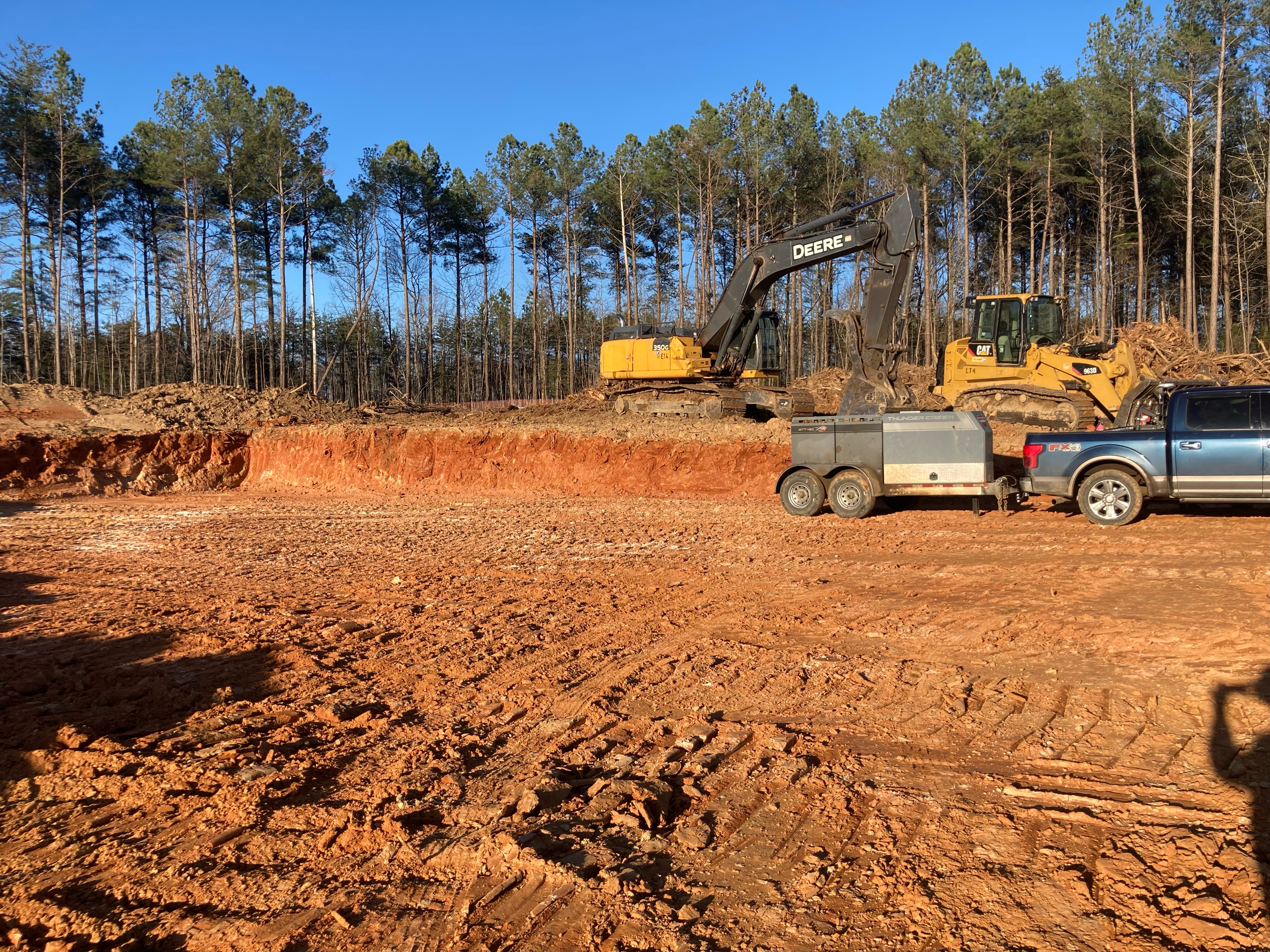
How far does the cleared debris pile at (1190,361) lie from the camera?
2072cm

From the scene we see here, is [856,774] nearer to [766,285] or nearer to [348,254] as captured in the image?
[766,285]

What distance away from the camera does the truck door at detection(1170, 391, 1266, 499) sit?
34.5ft

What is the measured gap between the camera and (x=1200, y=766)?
4168mm

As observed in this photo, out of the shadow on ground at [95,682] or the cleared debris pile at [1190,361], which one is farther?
the cleared debris pile at [1190,361]

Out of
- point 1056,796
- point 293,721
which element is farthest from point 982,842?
point 293,721

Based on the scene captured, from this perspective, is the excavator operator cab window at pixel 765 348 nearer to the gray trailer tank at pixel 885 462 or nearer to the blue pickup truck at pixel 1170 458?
the gray trailer tank at pixel 885 462

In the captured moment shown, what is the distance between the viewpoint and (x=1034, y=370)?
17094 millimetres

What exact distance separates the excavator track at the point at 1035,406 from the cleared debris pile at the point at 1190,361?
3990mm

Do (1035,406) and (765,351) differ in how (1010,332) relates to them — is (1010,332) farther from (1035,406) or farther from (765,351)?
(765,351)

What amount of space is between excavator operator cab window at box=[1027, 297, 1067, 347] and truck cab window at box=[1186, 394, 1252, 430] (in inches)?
262

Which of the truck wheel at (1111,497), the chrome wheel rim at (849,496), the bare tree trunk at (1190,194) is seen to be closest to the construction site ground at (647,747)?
the truck wheel at (1111,497)

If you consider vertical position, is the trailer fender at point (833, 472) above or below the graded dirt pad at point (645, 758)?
above

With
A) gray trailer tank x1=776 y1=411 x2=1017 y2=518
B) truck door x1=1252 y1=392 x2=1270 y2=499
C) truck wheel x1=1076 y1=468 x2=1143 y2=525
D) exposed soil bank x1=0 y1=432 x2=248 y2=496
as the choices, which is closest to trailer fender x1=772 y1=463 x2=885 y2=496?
gray trailer tank x1=776 y1=411 x2=1017 y2=518

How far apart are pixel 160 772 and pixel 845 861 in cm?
364
